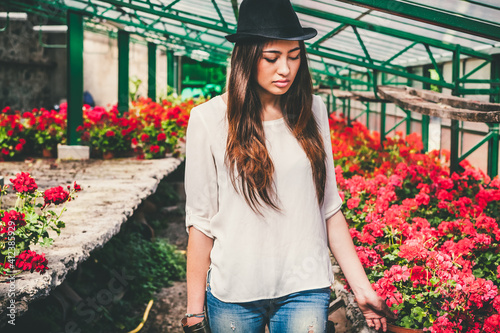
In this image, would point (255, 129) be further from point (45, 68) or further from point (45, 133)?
point (45, 68)

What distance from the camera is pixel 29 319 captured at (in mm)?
3049

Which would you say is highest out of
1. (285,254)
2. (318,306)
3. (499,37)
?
(499,37)

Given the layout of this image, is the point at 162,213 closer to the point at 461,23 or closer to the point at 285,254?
the point at 461,23

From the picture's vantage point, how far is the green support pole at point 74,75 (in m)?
7.51

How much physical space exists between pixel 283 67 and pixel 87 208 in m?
3.00

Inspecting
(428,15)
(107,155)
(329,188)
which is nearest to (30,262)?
(329,188)

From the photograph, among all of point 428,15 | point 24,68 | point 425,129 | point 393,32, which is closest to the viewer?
point 428,15

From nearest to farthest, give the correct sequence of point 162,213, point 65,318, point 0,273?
point 0,273, point 65,318, point 162,213

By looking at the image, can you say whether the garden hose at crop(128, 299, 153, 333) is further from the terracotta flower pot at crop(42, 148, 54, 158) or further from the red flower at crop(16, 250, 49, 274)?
the terracotta flower pot at crop(42, 148, 54, 158)

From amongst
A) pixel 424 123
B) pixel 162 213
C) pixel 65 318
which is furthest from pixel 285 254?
pixel 424 123

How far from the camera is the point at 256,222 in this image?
1.52 meters

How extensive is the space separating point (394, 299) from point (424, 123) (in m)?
5.59

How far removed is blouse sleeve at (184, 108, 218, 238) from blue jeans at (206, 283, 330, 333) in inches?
9.0

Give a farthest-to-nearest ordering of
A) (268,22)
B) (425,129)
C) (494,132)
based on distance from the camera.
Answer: (425,129), (494,132), (268,22)
